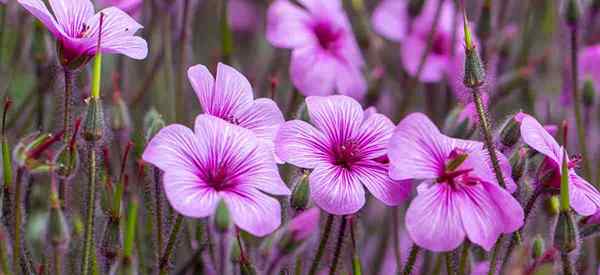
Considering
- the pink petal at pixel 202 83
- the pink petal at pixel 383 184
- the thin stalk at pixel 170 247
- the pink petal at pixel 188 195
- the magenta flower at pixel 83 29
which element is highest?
the magenta flower at pixel 83 29

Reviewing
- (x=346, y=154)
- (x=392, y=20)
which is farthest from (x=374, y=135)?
(x=392, y=20)

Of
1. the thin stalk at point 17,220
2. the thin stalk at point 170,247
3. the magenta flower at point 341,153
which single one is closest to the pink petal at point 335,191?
the magenta flower at point 341,153

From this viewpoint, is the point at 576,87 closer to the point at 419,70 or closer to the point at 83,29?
the point at 419,70

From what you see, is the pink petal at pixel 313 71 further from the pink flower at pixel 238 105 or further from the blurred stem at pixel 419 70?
the pink flower at pixel 238 105

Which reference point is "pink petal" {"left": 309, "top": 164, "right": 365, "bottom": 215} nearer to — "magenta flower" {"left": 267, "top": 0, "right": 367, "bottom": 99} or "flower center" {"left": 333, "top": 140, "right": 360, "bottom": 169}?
"flower center" {"left": 333, "top": 140, "right": 360, "bottom": 169}

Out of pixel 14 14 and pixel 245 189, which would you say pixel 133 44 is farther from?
pixel 14 14

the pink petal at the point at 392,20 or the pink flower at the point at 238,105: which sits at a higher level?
the pink petal at the point at 392,20

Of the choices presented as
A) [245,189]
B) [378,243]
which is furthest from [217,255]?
[378,243]

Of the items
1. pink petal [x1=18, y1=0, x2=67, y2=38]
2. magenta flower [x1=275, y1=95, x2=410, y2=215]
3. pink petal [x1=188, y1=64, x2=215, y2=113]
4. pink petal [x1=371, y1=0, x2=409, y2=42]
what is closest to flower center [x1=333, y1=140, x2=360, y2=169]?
magenta flower [x1=275, y1=95, x2=410, y2=215]
